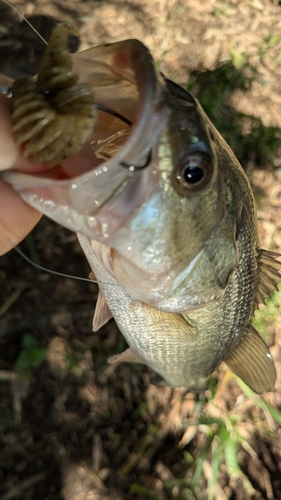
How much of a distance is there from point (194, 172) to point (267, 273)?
72cm

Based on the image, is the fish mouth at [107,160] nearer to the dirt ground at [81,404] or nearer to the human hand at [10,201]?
the human hand at [10,201]

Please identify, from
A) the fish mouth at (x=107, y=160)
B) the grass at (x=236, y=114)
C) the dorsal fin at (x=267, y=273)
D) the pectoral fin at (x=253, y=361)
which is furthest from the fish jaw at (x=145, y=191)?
the grass at (x=236, y=114)

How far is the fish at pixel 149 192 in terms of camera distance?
836mm

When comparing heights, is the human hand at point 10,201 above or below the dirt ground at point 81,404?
above

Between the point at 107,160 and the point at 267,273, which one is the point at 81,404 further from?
the point at 107,160

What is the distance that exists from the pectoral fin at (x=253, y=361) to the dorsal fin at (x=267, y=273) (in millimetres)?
173

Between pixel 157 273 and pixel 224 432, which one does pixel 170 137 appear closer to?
pixel 157 273

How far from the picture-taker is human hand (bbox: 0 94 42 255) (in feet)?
2.68

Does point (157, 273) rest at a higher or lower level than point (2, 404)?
higher

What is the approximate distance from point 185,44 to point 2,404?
2.49 metres

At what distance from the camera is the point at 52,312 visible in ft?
8.07

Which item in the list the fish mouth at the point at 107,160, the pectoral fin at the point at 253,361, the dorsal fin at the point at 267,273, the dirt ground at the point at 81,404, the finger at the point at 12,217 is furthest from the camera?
the dirt ground at the point at 81,404

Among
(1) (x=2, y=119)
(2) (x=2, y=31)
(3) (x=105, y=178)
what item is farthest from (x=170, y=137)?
(2) (x=2, y=31)

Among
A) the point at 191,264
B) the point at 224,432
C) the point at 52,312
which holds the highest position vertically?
the point at 191,264
